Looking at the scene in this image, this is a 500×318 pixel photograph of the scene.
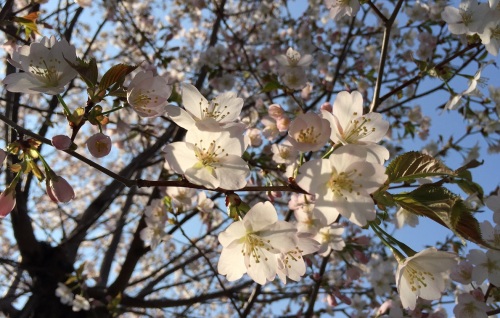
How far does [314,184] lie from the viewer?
3.07 ft

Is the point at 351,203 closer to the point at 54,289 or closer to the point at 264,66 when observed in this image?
the point at 54,289

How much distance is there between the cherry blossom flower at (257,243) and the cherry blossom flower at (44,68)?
1.91 ft

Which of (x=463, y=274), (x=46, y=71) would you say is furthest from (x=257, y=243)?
(x=463, y=274)

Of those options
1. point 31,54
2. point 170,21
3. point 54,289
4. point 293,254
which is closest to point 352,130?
point 293,254

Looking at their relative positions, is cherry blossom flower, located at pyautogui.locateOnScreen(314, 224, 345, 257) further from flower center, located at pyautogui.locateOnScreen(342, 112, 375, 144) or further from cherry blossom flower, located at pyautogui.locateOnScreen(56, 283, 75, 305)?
cherry blossom flower, located at pyautogui.locateOnScreen(56, 283, 75, 305)

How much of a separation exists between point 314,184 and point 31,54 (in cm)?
81

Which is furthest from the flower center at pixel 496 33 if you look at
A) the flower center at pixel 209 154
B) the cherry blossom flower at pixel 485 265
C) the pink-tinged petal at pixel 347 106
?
the flower center at pixel 209 154

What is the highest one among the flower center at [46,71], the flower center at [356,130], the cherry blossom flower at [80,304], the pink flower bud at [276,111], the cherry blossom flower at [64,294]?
the pink flower bud at [276,111]

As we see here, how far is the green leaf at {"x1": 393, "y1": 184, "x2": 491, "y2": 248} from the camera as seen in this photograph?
0.80 meters

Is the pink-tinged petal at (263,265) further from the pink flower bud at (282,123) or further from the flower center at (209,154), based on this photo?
the pink flower bud at (282,123)

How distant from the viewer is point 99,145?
3.55 ft

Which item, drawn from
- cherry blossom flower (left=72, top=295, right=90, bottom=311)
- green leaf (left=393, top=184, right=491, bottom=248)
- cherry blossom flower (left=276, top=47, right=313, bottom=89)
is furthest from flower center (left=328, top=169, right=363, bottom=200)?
cherry blossom flower (left=72, top=295, right=90, bottom=311)

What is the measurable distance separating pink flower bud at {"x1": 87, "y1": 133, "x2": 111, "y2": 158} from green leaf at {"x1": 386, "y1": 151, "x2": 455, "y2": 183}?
0.71m

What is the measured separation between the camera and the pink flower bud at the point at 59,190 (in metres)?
1.07
